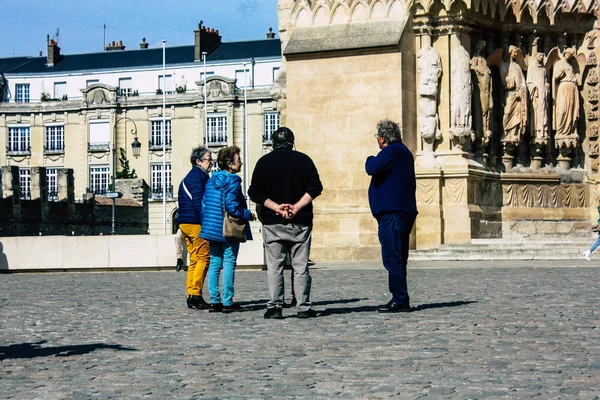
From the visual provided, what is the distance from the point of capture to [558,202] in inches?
1142

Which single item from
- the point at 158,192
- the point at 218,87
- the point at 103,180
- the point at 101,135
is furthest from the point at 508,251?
the point at 101,135

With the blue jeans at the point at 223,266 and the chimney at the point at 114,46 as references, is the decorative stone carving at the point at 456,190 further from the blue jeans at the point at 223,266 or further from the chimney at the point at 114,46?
the chimney at the point at 114,46

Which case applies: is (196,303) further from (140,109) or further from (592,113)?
(140,109)

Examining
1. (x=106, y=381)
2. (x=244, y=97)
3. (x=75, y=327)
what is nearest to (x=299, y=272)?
(x=75, y=327)

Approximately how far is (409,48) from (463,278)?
31.2 feet

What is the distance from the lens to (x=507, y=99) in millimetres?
28016

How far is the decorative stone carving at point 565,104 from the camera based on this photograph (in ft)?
93.8

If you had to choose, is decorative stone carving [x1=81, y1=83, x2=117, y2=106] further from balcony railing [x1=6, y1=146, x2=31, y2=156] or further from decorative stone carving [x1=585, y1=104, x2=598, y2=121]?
decorative stone carving [x1=585, y1=104, x2=598, y2=121]

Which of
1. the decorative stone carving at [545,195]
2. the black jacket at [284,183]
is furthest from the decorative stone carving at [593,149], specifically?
the black jacket at [284,183]

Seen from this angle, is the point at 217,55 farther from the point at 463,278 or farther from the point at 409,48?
the point at 463,278

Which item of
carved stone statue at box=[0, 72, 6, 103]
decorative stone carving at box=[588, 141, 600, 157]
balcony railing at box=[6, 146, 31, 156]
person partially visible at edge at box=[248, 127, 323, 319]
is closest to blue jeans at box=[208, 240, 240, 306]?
person partially visible at edge at box=[248, 127, 323, 319]

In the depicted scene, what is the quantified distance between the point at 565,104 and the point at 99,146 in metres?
76.6

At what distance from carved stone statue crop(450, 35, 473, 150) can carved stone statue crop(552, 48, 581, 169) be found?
2.85m

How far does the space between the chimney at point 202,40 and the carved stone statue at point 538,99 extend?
2866 inches
